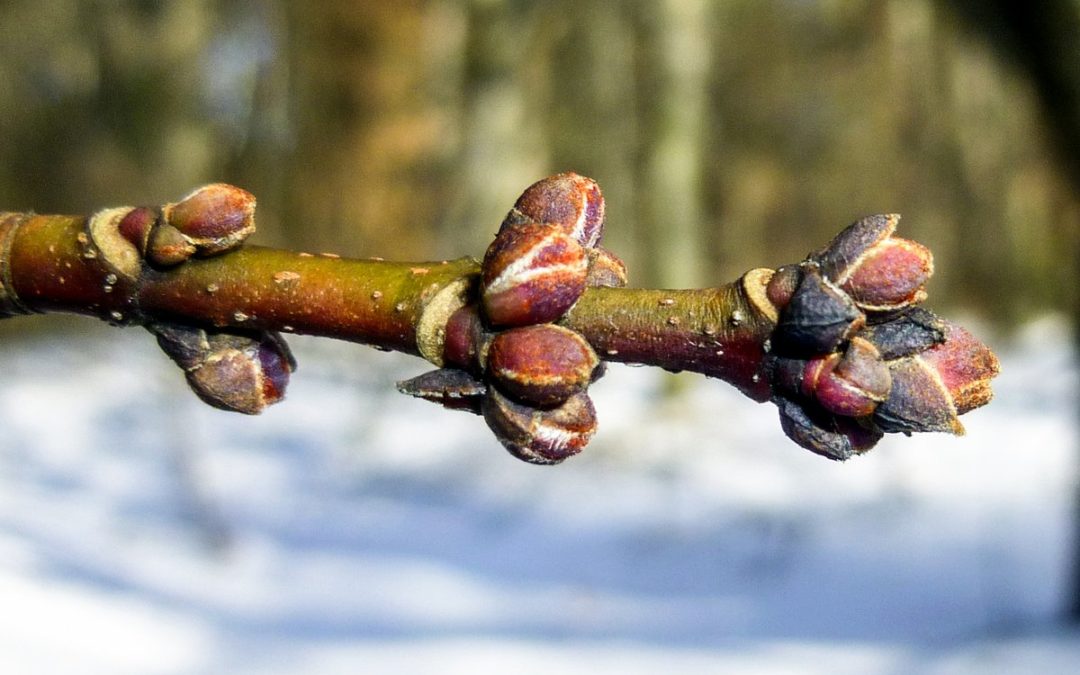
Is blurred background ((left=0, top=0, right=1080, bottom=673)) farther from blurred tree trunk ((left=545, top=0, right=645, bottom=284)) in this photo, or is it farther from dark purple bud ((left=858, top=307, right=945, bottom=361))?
dark purple bud ((left=858, top=307, right=945, bottom=361))

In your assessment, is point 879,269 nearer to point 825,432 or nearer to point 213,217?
point 825,432

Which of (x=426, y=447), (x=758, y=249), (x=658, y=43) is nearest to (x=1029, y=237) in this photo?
(x=758, y=249)

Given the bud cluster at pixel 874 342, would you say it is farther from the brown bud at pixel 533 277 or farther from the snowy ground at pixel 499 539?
the snowy ground at pixel 499 539

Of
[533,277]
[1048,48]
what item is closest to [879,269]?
[533,277]

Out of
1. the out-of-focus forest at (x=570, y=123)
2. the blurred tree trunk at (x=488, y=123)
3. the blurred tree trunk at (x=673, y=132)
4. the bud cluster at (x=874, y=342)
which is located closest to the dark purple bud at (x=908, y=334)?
the bud cluster at (x=874, y=342)

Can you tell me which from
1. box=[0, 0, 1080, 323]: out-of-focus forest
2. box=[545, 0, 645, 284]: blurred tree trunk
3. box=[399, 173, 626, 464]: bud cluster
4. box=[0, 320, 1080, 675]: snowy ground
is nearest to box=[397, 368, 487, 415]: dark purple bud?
box=[399, 173, 626, 464]: bud cluster

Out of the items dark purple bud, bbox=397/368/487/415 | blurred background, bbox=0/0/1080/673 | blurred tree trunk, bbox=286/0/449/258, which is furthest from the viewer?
blurred tree trunk, bbox=286/0/449/258
